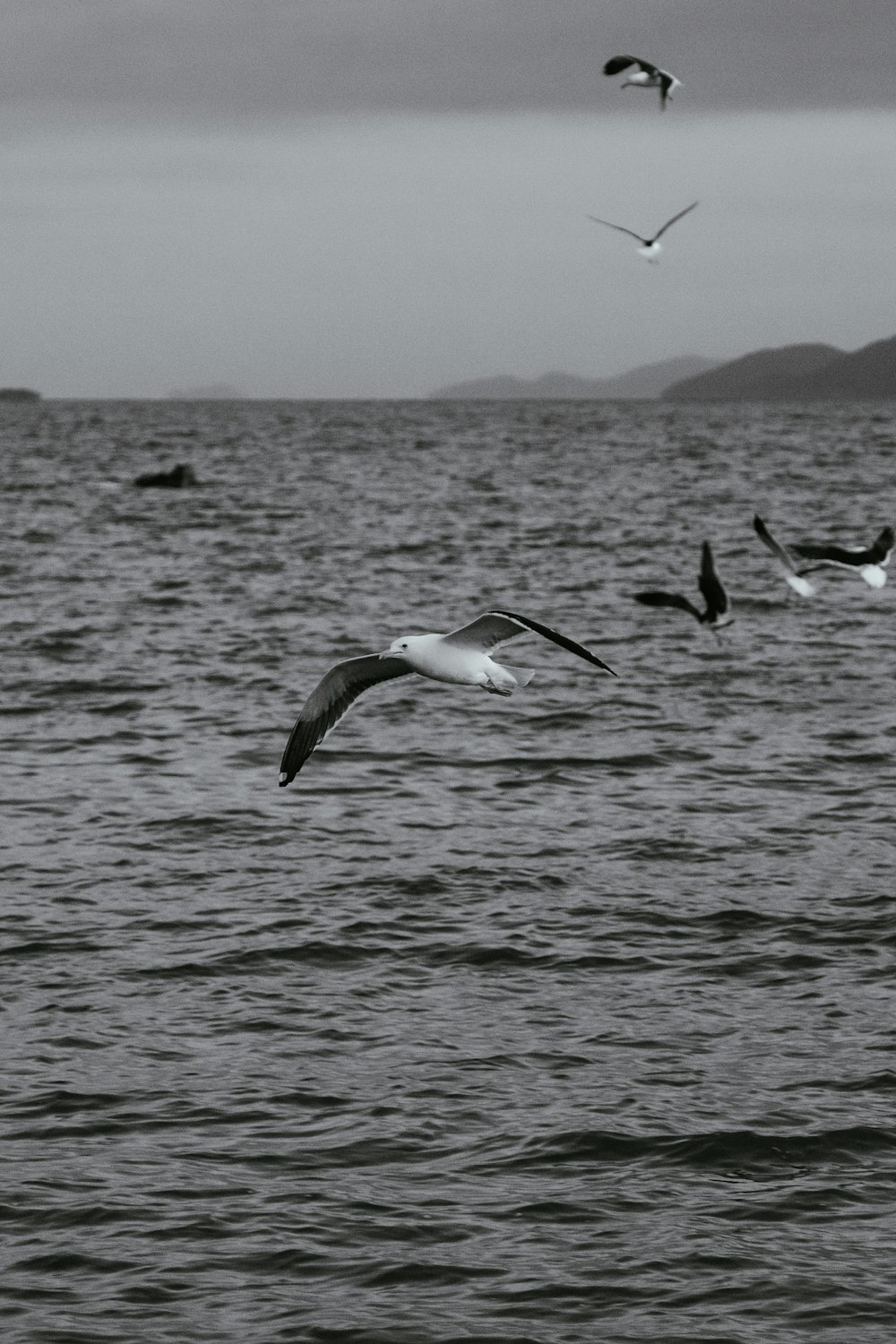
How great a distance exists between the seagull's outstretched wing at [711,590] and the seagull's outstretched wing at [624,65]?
5.75 metres

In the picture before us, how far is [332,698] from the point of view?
14188 mm

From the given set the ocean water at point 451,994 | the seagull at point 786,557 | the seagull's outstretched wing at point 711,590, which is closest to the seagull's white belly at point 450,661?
the ocean water at point 451,994

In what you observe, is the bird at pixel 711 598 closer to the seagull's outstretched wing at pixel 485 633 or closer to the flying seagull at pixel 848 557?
the flying seagull at pixel 848 557

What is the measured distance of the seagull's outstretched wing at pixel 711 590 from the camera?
22.6 metres

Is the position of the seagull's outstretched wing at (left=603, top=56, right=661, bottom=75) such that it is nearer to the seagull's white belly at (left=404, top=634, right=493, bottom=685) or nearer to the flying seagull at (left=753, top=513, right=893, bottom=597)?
the flying seagull at (left=753, top=513, right=893, bottom=597)

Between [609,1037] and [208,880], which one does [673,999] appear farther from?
[208,880]

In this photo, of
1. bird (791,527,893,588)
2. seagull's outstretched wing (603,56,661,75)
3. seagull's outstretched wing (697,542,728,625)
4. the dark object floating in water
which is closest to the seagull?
bird (791,527,893,588)

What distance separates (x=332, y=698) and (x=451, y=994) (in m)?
2.31

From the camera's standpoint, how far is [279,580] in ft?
136

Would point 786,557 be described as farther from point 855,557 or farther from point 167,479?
point 167,479

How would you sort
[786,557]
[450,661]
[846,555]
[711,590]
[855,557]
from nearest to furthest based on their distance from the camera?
[450,661], [786,557], [855,557], [846,555], [711,590]

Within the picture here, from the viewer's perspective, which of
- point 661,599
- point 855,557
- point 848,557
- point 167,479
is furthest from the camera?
point 167,479

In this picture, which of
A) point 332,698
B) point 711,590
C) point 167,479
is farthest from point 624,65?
point 167,479

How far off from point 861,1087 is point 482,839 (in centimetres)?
678
